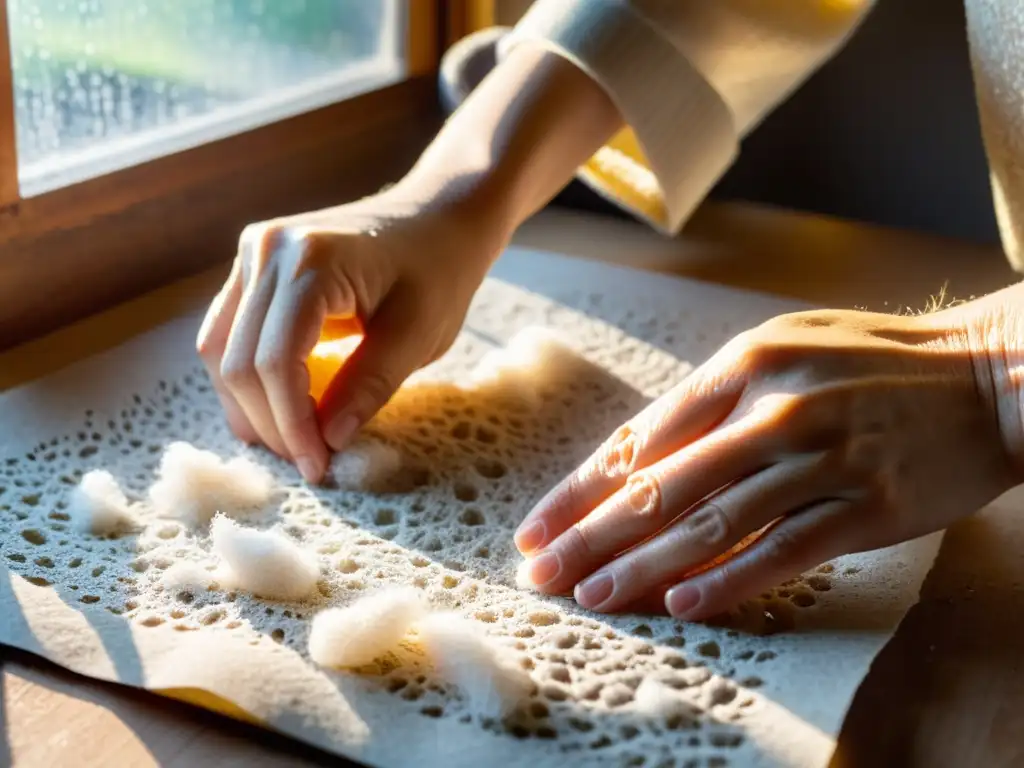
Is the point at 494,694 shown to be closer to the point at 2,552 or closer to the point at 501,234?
the point at 2,552

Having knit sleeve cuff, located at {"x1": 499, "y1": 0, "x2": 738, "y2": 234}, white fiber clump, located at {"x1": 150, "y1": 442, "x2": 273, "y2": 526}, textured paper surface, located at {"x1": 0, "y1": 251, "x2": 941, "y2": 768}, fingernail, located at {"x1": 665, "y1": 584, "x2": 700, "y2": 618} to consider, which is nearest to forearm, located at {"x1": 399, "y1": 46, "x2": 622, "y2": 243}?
knit sleeve cuff, located at {"x1": 499, "y1": 0, "x2": 738, "y2": 234}

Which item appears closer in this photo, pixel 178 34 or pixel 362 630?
pixel 362 630

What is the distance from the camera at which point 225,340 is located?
731 millimetres

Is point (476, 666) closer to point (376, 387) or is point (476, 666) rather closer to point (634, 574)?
point (634, 574)

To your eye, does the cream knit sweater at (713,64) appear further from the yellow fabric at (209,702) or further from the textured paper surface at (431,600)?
the yellow fabric at (209,702)

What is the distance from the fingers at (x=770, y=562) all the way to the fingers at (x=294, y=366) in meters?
0.25

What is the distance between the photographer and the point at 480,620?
571mm

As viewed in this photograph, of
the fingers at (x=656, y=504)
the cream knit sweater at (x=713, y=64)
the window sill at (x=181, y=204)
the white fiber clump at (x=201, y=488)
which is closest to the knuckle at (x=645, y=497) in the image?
the fingers at (x=656, y=504)

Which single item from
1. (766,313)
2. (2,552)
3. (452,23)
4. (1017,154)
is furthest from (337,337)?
(452,23)

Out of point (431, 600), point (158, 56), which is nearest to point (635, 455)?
point (431, 600)

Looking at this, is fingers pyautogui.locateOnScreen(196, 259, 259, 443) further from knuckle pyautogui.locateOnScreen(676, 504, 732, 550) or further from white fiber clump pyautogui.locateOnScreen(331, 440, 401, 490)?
knuckle pyautogui.locateOnScreen(676, 504, 732, 550)

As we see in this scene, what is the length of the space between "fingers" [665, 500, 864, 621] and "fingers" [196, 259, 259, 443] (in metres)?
0.31

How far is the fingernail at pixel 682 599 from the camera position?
0.56m

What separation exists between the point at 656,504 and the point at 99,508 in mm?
301
